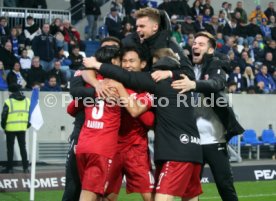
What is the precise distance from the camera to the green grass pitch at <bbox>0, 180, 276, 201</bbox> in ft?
45.4

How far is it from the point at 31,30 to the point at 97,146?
49.0 feet

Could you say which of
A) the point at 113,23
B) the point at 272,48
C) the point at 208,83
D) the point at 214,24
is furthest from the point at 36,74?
the point at 208,83

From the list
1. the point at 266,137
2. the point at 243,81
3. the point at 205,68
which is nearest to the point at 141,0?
the point at 243,81

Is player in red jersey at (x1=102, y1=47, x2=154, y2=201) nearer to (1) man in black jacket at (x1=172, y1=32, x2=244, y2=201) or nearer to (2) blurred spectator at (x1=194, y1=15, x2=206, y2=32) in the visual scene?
(1) man in black jacket at (x1=172, y1=32, x2=244, y2=201)

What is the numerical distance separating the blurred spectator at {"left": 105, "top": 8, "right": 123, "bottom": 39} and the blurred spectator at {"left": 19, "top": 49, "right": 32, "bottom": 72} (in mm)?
3947

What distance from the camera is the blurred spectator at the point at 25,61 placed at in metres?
20.6

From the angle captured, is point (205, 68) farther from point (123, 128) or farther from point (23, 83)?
point (23, 83)

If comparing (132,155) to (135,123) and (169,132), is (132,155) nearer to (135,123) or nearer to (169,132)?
(135,123)

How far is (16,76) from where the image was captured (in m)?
19.6

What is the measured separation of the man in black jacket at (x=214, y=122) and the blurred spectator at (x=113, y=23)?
559 inches

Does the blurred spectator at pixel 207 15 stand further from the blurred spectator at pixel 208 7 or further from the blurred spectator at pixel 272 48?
the blurred spectator at pixel 272 48

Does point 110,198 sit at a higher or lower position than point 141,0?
lower

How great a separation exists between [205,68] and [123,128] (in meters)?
1.62

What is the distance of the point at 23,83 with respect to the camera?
64.6 feet
